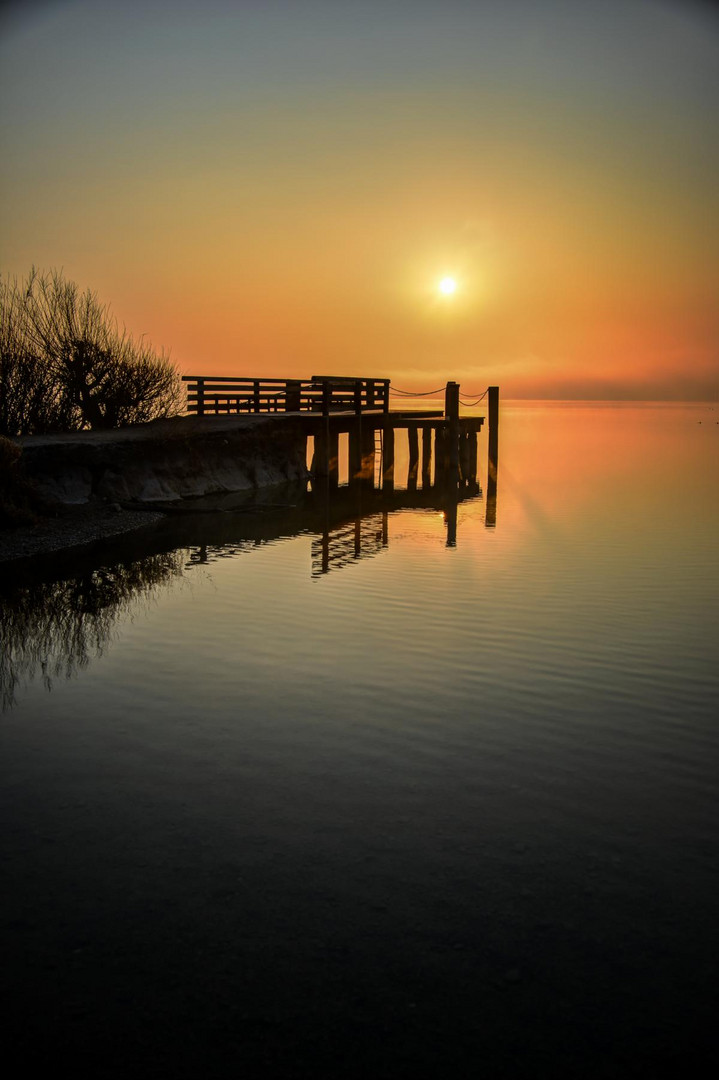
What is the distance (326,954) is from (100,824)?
220 centimetres

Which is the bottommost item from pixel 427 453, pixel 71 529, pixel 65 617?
pixel 65 617

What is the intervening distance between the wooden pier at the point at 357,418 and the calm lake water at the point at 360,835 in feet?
66.2

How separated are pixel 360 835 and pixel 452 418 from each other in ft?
98.5

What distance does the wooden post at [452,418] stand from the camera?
34.5m

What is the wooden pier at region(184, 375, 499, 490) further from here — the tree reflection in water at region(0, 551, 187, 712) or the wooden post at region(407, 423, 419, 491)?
the tree reflection in water at region(0, 551, 187, 712)

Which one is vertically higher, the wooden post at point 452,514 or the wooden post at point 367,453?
the wooden post at point 367,453

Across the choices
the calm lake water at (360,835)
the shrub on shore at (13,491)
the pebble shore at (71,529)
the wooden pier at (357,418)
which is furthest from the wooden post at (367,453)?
the calm lake water at (360,835)

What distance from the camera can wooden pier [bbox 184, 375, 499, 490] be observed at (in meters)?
33.4

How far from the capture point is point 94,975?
4453 mm

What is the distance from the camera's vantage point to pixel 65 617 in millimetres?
12672

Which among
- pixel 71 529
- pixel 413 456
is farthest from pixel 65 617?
pixel 413 456

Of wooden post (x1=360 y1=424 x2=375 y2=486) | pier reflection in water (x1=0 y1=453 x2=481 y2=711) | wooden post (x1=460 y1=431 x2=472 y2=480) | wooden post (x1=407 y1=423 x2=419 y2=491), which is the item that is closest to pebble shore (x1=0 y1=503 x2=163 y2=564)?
pier reflection in water (x1=0 y1=453 x2=481 y2=711)

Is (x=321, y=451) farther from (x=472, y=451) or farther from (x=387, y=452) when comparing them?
(x=472, y=451)

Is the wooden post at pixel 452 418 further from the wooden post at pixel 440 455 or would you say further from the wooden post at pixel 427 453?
the wooden post at pixel 440 455
